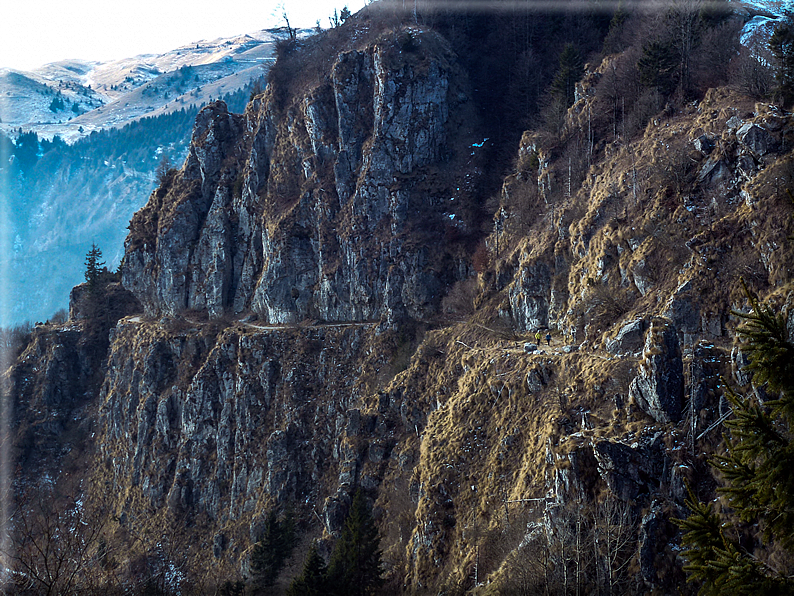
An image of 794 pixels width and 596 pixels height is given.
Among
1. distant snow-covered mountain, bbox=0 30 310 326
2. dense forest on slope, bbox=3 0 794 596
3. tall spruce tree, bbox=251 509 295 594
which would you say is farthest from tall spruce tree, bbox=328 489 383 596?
distant snow-covered mountain, bbox=0 30 310 326

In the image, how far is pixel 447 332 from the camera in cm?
4803

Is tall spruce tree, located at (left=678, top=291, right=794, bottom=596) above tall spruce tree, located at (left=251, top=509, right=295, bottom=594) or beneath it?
above

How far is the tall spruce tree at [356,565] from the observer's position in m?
31.7

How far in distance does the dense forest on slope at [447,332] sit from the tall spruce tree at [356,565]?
0.23 meters

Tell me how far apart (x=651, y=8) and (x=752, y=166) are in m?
33.4

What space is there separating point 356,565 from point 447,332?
2155 cm

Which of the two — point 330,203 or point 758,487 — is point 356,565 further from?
point 330,203

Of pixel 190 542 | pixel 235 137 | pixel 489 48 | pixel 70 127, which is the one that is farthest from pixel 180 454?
pixel 70 127

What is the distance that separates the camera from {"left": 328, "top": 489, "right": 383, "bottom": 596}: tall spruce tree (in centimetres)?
3172

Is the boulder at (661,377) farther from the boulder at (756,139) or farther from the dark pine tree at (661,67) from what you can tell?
the dark pine tree at (661,67)

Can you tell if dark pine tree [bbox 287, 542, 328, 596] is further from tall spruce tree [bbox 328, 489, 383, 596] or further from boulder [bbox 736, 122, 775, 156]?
boulder [bbox 736, 122, 775, 156]

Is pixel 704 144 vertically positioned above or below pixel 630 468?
above

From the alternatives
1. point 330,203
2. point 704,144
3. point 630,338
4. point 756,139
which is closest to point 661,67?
point 704,144

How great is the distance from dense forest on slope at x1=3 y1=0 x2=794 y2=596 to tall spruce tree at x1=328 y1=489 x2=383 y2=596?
225mm
